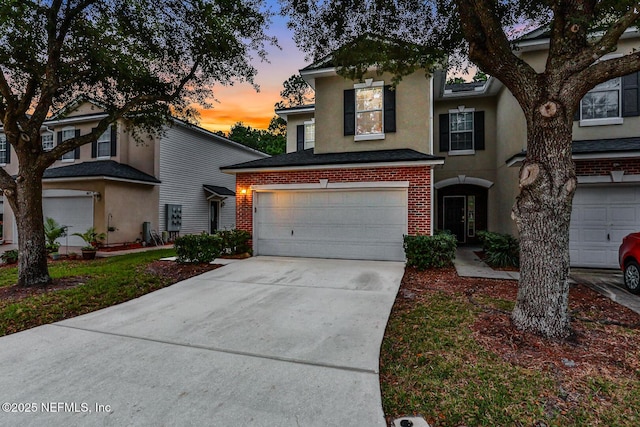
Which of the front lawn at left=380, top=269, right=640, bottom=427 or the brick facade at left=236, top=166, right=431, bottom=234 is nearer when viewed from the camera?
the front lawn at left=380, top=269, right=640, bottom=427

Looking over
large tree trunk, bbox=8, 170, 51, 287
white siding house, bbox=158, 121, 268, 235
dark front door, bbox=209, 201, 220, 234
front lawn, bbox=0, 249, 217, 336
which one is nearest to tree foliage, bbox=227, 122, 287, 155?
white siding house, bbox=158, 121, 268, 235

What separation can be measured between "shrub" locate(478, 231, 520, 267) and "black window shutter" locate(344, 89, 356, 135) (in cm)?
544

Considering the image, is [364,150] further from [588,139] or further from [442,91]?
[588,139]

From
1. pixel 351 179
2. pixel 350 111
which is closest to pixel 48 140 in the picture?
pixel 350 111

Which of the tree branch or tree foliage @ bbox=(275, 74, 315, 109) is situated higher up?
tree foliage @ bbox=(275, 74, 315, 109)

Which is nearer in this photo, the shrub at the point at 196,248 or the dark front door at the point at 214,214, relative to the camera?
the shrub at the point at 196,248

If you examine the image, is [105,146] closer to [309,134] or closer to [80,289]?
[309,134]

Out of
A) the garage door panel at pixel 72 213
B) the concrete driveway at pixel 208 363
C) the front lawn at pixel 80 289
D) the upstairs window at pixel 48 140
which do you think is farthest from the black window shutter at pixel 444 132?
the upstairs window at pixel 48 140

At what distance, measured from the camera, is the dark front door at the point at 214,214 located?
18406 mm

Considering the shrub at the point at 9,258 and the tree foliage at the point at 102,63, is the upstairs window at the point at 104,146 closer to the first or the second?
the tree foliage at the point at 102,63

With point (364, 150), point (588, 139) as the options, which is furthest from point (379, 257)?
point (588, 139)

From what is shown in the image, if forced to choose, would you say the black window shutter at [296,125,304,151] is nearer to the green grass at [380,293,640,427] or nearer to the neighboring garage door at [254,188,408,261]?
the neighboring garage door at [254,188,408,261]

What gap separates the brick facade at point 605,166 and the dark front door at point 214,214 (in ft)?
54.6

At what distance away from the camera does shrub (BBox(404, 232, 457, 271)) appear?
802 cm
